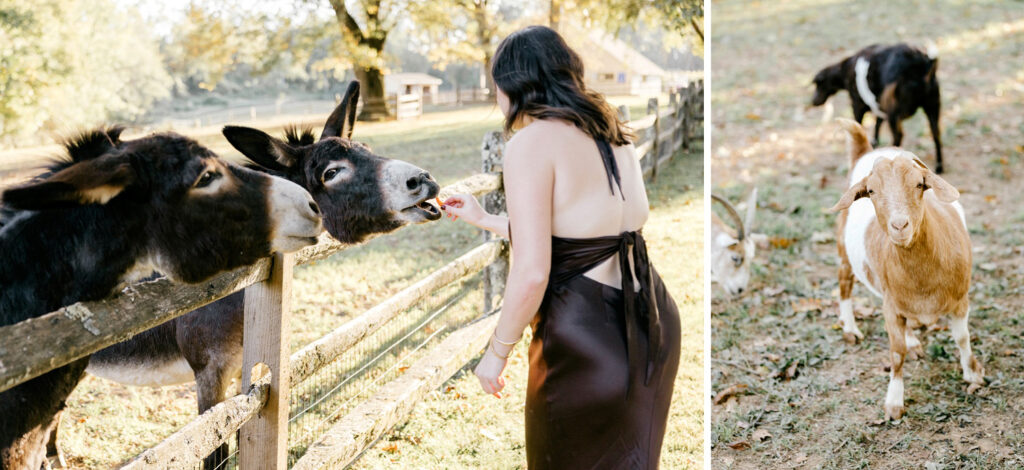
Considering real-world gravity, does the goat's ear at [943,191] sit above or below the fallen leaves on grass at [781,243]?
above

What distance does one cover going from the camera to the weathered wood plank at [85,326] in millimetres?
1489

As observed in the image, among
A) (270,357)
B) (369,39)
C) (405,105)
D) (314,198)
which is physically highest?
(369,39)

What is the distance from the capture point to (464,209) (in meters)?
2.68

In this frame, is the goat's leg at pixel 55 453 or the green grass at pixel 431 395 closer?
the goat's leg at pixel 55 453

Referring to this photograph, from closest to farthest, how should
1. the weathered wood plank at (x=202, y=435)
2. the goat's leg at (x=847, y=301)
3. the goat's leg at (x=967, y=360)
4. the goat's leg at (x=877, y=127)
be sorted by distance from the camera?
the weathered wood plank at (x=202, y=435) < the goat's leg at (x=967, y=360) < the goat's leg at (x=847, y=301) < the goat's leg at (x=877, y=127)

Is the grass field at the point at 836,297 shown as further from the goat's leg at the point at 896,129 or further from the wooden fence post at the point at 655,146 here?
the wooden fence post at the point at 655,146

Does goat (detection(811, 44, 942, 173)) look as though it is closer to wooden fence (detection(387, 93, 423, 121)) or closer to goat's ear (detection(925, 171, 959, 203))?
goat's ear (detection(925, 171, 959, 203))

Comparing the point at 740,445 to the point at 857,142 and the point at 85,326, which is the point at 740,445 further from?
the point at 85,326

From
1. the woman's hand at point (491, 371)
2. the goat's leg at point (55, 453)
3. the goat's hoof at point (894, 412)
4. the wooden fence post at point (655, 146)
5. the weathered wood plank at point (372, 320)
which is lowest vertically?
the goat's hoof at point (894, 412)

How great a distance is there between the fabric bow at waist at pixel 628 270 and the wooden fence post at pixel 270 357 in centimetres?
94

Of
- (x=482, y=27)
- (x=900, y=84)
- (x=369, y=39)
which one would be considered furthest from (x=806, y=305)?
(x=369, y=39)

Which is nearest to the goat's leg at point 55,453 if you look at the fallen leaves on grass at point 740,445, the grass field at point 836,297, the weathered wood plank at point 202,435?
the weathered wood plank at point 202,435

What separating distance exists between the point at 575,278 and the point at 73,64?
13.5m

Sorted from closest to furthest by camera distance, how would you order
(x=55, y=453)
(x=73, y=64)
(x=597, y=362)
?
(x=597, y=362), (x=55, y=453), (x=73, y=64)
